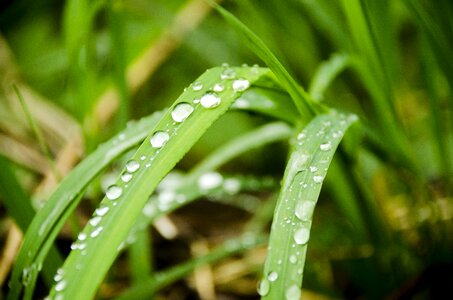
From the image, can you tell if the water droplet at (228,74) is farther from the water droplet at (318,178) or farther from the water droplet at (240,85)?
the water droplet at (318,178)

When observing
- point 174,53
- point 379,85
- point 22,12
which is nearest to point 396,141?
point 379,85

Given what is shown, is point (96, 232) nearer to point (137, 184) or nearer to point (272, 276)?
point (137, 184)

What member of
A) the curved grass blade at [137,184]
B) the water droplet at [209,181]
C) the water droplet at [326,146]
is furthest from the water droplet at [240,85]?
the water droplet at [209,181]

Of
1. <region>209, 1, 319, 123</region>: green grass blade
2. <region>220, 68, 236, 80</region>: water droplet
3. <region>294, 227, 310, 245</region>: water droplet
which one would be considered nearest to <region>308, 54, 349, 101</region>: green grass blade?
<region>209, 1, 319, 123</region>: green grass blade

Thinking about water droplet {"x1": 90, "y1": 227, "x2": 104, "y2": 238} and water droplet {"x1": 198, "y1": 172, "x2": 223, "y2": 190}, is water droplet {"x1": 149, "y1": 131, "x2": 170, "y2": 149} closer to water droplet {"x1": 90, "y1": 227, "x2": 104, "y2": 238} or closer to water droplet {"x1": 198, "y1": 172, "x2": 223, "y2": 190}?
water droplet {"x1": 90, "y1": 227, "x2": 104, "y2": 238}

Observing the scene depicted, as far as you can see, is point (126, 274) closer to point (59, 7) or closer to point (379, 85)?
point (379, 85)

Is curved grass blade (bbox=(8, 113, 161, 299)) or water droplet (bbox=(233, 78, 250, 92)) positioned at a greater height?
water droplet (bbox=(233, 78, 250, 92))

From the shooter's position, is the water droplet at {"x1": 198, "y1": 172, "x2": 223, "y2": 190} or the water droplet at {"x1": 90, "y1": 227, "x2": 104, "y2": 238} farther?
the water droplet at {"x1": 198, "y1": 172, "x2": 223, "y2": 190}
